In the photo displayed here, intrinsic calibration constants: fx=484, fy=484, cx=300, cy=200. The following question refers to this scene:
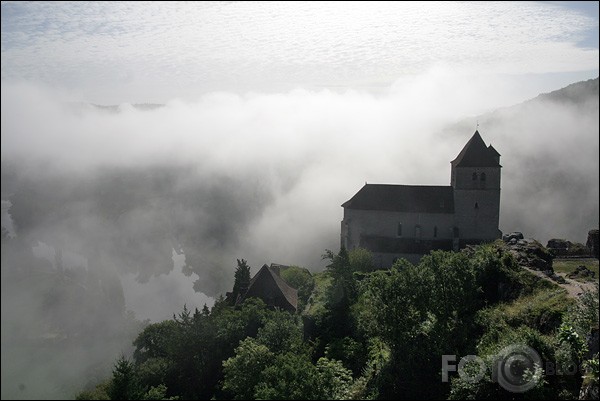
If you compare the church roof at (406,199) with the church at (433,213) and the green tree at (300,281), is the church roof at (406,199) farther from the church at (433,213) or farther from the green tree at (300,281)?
the green tree at (300,281)

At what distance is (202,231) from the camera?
10362 centimetres

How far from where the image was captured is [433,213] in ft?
170

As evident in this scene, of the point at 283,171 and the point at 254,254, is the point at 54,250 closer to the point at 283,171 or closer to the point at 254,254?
the point at 254,254

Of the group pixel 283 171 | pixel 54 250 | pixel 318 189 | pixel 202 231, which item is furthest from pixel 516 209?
pixel 54 250

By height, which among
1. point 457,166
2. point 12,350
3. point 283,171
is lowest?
point 12,350

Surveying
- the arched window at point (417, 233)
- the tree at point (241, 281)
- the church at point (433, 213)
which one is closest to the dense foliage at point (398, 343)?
the tree at point (241, 281)

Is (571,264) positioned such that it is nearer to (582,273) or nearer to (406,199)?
(582,273)

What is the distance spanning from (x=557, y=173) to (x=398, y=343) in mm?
80587

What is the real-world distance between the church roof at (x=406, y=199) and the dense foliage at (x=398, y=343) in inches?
787

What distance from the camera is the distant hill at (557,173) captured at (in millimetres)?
88438

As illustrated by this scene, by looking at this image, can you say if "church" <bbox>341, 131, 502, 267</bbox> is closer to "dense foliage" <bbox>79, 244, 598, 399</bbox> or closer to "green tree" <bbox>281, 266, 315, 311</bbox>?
"green tree" <bbox>281, 266, 315, 311</bbox>

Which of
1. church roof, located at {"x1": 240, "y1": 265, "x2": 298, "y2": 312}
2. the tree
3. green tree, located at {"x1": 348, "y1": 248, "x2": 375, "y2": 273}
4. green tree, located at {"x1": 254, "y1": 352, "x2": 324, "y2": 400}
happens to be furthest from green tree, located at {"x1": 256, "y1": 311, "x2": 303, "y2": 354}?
green tree, located at {"x1": 348, "y1": 248, "x2": 375, "y2": 273}

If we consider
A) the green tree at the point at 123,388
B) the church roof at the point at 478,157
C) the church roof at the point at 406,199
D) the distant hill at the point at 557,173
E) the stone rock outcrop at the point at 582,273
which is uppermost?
the distant hill at the point at 557,173

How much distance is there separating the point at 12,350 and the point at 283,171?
136m
